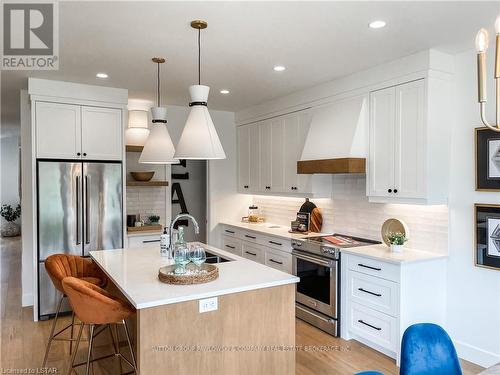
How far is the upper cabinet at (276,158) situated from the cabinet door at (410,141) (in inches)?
51.3

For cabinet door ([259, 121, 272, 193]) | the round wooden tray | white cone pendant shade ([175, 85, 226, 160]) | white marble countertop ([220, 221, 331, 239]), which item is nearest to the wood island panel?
the round wooden tray

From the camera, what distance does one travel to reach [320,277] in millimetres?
4109

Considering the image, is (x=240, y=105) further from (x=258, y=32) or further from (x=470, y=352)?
(x=470, y=352)

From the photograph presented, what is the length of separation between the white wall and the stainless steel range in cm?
95

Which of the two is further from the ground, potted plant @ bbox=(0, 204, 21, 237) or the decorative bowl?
the decorative bowl

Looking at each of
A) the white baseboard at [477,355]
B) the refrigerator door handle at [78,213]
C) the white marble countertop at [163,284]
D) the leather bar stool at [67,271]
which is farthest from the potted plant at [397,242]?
the refrigerator door handle at [78,213]

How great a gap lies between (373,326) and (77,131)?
381 centimetres

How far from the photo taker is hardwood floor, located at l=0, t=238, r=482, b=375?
3213 millimetres

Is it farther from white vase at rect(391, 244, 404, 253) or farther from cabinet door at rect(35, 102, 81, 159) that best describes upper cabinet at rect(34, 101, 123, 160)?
white vase at rect(391, 244, 404, 253)

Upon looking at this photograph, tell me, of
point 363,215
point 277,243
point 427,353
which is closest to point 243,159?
point 277,243

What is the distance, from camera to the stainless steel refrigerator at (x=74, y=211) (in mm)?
4270

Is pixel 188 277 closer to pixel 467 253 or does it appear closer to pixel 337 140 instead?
pixel 337 140

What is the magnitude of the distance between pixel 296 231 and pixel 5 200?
377 inches

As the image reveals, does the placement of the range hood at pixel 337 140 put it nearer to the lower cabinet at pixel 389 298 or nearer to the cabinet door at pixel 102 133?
the lower cabinet at pixel 389 298
